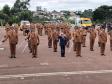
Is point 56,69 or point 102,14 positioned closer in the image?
point 56,69

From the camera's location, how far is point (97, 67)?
75.5 feet

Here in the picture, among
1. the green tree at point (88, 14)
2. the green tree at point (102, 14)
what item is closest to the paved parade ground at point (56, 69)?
the green tree at point (102, 14)

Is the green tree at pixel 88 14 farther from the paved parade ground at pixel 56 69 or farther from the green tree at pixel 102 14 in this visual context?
the paved parade ground at pixel 56 69

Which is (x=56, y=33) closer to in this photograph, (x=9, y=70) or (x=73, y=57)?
(x=73, y=57)

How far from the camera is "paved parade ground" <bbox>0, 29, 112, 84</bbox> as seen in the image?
18672 millimetres

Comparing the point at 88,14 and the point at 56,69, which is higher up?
the point at 88,14

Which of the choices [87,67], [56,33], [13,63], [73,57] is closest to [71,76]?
[87,67]

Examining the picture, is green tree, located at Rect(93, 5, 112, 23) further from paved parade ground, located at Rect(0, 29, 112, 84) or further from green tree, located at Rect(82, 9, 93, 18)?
paved parade ground, located at Rect(0, 29, 112, 84)

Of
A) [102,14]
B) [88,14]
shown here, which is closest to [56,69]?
[102,14]

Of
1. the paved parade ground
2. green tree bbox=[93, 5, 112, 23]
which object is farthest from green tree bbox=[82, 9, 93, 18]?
the paved parade ground

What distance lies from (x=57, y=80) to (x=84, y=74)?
215 centimetres

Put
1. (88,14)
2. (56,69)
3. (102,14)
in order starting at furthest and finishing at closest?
(88,14)
(102,14)
(56,69)

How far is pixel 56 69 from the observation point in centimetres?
2227

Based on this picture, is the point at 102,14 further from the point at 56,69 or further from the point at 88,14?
the point at 56,69
